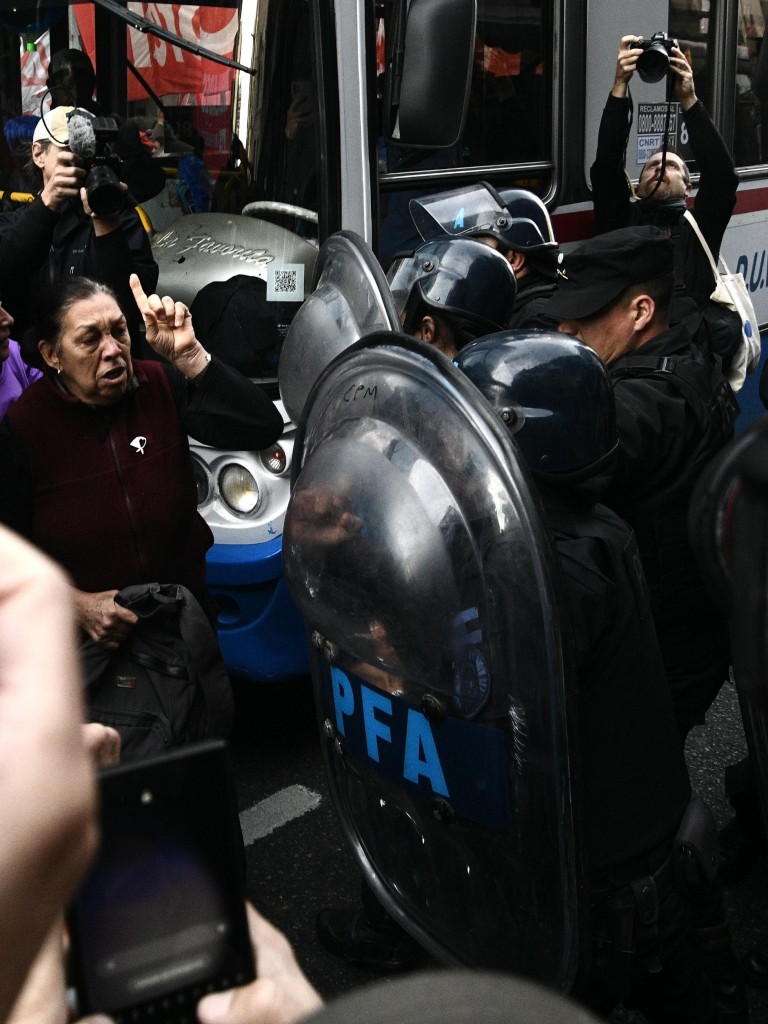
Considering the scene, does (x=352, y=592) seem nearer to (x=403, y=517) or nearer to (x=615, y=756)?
(x=403, y=517)

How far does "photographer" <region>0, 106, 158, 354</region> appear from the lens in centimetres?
358

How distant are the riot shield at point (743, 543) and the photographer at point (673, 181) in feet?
11.8

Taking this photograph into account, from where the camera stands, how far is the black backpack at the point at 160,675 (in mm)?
2670

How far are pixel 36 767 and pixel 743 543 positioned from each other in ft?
1.48

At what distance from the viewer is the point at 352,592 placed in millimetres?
1832

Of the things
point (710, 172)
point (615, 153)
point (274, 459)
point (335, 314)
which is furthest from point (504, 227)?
point (335, 314)

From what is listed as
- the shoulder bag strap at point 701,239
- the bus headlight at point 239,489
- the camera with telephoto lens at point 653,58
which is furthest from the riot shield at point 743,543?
the camera with telephoto lens at point 653,58

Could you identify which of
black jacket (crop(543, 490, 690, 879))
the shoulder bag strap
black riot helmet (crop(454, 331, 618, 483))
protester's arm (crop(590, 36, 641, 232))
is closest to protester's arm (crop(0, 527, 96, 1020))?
black jacket (crop(543, 490, 690, 879))

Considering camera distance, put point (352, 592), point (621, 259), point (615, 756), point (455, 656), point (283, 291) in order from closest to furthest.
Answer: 1. point (455, 656)
2. point (352, 592)
3. point (615, 756)
4. point (621, 259)
5. point (283, 291)

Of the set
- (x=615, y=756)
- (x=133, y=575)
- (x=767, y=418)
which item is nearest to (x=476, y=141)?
(x=133, y=575)

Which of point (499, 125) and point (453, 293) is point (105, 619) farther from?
point (499, 125)

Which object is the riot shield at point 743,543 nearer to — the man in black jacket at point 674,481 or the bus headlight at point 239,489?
the man in black jacket at point 674,481

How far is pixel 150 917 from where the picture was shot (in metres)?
0.87

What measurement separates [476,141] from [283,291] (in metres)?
1.10
